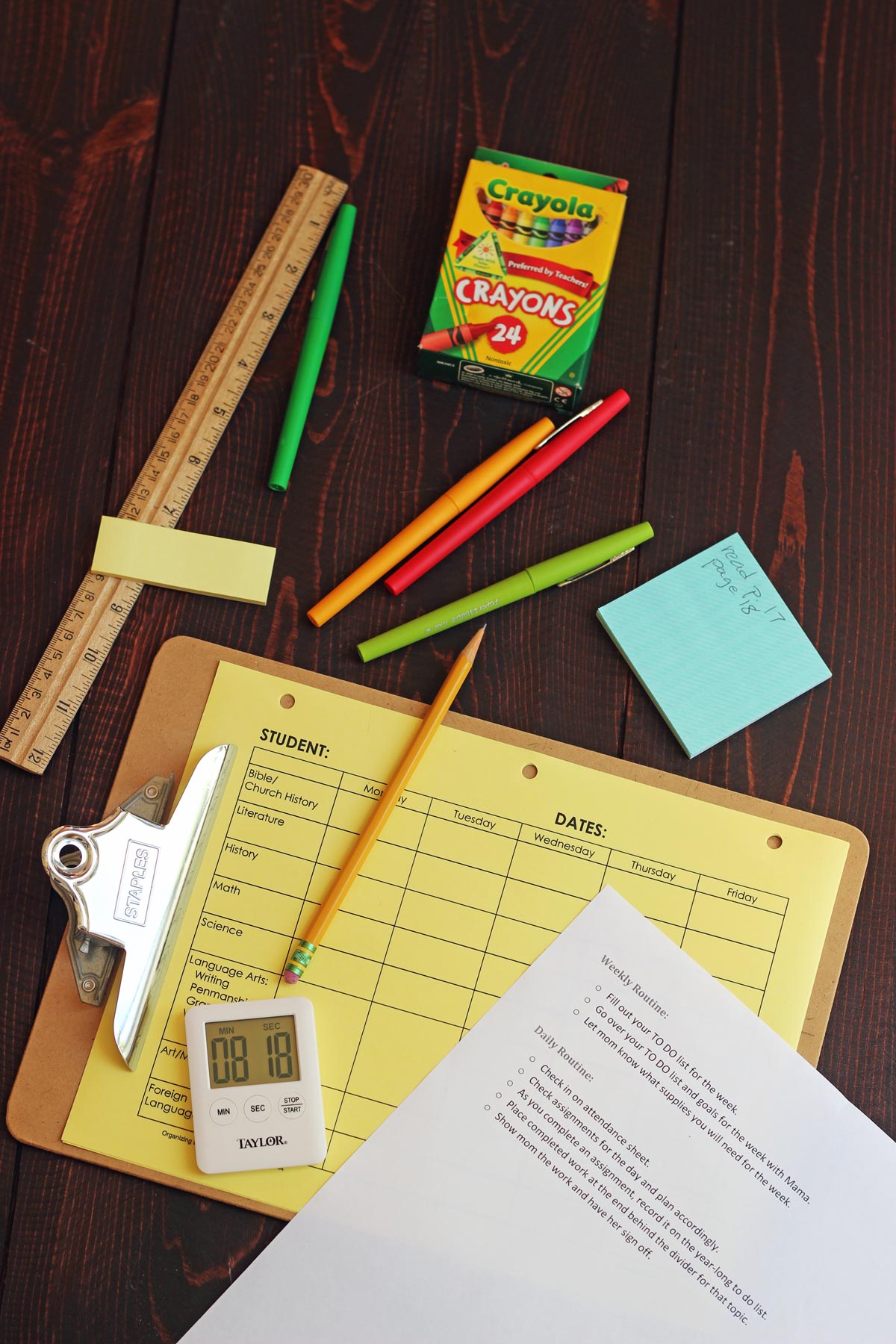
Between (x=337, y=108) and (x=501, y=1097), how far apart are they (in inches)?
33.2

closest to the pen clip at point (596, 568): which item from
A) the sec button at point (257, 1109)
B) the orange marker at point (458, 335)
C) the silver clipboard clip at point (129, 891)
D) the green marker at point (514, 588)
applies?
the green marker at point (514, 588)

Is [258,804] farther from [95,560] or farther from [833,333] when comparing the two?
[833,333]

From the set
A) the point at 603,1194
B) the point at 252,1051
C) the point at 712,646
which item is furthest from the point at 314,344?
the point at 603,1194

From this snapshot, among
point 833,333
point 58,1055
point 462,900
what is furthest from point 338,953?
point 833,333

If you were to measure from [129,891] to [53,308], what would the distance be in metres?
0.49

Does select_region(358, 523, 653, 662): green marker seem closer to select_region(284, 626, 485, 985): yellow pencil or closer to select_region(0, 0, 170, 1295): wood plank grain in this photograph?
select_region(284, 626, 485, 985): yellow pencil

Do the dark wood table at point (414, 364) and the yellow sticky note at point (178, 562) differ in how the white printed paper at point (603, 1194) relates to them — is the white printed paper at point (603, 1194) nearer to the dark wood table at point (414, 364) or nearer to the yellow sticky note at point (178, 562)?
the dark wood table at point (414, 364)

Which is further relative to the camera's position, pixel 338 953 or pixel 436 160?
pixel 436 160

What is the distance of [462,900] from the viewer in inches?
30.5

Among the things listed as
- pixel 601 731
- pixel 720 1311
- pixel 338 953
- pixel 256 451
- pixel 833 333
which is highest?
pixel 833 333

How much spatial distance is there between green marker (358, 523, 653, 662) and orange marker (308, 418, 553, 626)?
0.04 metres

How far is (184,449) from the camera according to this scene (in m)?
0.84

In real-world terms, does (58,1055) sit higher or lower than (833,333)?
lower

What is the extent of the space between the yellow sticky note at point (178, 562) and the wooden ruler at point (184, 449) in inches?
0.4
